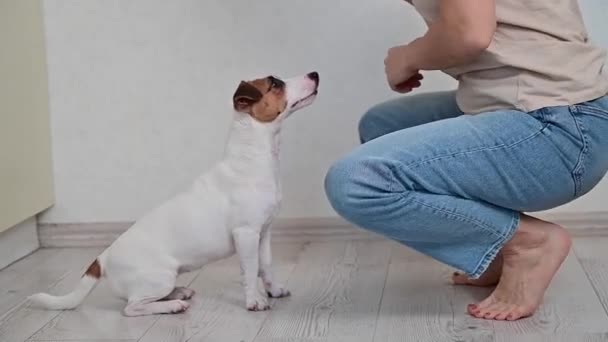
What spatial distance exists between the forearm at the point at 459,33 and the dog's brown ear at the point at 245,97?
0.36 m

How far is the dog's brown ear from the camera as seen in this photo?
6.04 ft

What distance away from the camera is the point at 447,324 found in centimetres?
171

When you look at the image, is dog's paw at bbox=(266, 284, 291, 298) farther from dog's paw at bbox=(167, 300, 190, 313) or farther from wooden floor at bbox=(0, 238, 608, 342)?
dog's paw at bbox=(167, 300, 190, 313)

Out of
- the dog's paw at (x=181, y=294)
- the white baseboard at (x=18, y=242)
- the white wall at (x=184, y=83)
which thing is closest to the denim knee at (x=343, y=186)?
the dog's paw at (x=181, y=294)

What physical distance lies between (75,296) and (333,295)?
1.71ft

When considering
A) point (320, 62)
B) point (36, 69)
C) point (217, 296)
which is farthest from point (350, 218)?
point (36, 69)

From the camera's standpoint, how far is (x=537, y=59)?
1624mm

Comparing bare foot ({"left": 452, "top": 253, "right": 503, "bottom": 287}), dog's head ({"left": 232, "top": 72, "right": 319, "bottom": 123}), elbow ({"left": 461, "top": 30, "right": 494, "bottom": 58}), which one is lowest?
bare foot ({"left": 452, "top": 253, "right": 503, "bottom": 287})

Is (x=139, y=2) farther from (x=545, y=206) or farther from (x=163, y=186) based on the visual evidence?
(x=545, y=206)

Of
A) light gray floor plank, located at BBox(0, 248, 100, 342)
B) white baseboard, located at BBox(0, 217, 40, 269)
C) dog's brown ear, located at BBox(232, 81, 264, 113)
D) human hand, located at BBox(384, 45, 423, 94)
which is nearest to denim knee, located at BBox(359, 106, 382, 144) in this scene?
human hand, located at BBox(384, 45, 423, 94)

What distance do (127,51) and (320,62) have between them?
0.51 metres

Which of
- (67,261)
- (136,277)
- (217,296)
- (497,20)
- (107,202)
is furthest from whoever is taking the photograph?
(107,202)

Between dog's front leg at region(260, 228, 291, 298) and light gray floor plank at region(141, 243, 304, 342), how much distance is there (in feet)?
0.07

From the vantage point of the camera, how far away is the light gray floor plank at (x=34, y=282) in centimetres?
183
